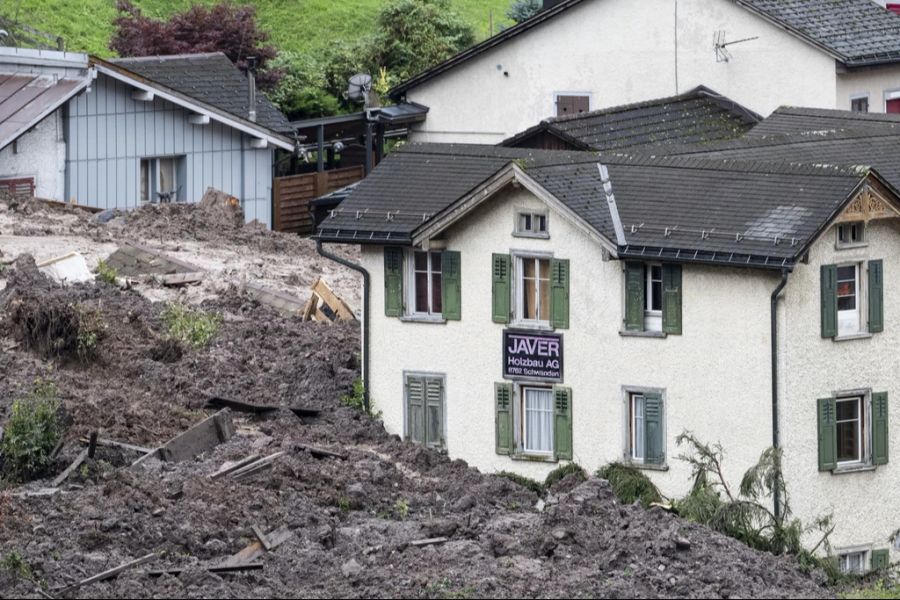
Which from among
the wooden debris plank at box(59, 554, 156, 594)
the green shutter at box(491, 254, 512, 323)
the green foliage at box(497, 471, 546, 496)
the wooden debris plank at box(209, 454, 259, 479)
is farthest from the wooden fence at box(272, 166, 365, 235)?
the wooden debris plank at box(59, 554, 156, 594)

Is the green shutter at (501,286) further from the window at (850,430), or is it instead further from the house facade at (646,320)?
the window at (850,430)

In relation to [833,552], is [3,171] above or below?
above

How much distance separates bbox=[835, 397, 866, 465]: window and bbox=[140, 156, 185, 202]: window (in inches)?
853

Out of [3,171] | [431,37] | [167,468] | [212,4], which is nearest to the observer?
[167,468]

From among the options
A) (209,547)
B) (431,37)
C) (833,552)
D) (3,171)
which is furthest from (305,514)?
(431,37)

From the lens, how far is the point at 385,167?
49.7 m

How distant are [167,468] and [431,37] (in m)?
34.4

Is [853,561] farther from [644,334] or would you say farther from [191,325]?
[191,325]

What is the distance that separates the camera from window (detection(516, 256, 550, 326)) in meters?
46.1

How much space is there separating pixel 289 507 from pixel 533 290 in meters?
8.21

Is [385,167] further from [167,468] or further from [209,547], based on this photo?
[209,547]

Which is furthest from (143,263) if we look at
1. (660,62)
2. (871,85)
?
(871,85)

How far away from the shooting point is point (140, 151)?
61.1 metres

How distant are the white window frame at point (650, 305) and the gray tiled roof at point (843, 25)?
14.2 m
